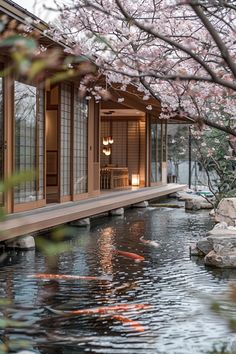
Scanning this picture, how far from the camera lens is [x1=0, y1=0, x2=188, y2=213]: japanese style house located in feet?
28.1

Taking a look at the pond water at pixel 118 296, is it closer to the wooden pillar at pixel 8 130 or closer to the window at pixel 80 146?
the wooden pillar at pixel 8 130

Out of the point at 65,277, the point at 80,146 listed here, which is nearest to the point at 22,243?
the point at 65,277

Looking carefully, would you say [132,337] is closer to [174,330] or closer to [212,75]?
[174,330]

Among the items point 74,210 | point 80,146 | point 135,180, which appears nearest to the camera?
point 74,210

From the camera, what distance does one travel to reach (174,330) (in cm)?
404

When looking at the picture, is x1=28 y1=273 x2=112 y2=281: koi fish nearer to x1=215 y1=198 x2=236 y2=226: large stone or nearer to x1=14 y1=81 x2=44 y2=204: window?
x1=14 y1=81 x2=44 y2=204: window

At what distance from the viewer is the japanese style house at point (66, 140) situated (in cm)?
855

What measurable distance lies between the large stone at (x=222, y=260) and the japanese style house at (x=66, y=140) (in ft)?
7.37

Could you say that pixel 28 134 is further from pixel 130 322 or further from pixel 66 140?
pixel 130 322

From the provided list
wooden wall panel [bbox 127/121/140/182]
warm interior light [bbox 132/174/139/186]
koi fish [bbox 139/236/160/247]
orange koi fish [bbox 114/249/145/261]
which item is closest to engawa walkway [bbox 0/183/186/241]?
orange koi fish [bbox 114/249/145/261]

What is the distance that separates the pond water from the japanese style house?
1082 mm

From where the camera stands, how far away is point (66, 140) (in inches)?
440

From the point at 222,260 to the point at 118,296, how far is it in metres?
1.91

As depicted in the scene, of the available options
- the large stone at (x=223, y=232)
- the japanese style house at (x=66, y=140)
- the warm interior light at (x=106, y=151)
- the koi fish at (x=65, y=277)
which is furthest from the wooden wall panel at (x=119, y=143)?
the koi fish at (x=65, y=277)
